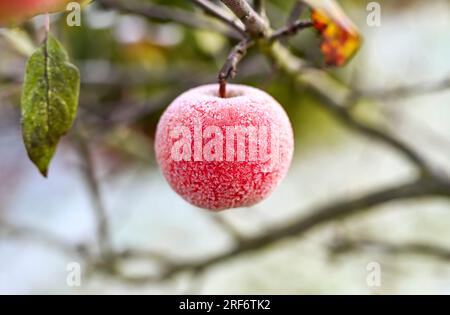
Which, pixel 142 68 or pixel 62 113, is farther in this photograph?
pixel 142 68

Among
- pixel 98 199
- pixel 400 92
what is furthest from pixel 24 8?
pixel 400 92

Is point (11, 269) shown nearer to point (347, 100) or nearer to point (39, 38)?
point (39, 38)

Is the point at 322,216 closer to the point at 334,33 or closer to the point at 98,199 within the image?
the point at 98,199

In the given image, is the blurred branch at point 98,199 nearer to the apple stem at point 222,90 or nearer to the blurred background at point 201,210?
the blurred background at point 201,210

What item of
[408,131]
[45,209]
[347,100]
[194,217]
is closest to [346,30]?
[347,100]

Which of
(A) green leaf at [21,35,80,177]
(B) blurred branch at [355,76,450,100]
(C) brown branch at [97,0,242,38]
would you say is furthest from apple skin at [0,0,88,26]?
(B) blurred branch at [355,76,450,100]

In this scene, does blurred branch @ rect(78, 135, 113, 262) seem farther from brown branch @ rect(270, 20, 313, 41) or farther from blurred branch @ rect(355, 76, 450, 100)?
brown branch @ rect(270, 20, 313, 41)
